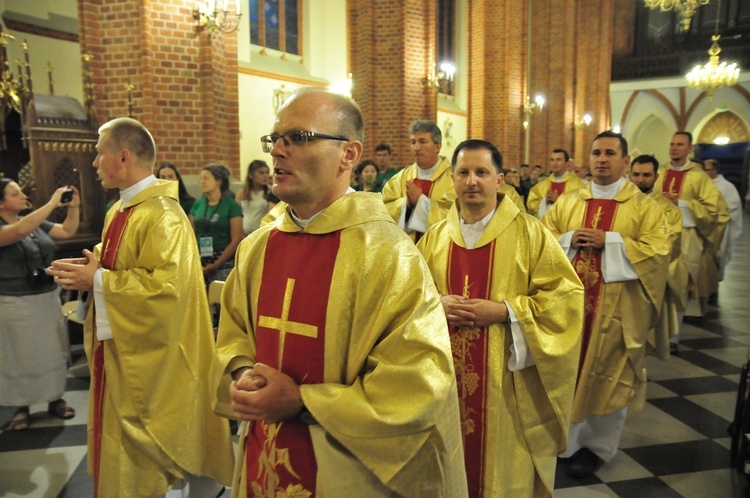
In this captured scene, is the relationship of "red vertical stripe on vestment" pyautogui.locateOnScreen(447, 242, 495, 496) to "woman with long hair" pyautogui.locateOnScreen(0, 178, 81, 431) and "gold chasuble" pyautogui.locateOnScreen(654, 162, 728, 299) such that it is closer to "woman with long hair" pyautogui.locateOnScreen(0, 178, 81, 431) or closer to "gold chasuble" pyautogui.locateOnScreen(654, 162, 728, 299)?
"woman with long hair" pyautogui.locateOnScreen(0, 178, 81, 431)

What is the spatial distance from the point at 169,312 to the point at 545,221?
266 centimetres

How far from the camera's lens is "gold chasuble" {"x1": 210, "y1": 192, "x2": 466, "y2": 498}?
4.94ft

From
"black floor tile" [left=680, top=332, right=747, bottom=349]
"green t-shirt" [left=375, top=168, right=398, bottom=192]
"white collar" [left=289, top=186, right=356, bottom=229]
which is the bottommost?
"black floor tile" [left=680, top=332, right=747, bottom=349]

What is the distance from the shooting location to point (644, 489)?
11.5 feet

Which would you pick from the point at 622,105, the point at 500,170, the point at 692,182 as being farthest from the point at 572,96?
the point at 500,170

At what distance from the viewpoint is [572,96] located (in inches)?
835

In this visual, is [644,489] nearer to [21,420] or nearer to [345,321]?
[345,321]

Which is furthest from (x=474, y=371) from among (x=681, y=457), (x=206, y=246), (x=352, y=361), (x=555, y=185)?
(x=555, y=185)

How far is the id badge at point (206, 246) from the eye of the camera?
5285 mm

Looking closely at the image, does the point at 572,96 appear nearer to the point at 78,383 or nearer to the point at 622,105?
the point at 622,105

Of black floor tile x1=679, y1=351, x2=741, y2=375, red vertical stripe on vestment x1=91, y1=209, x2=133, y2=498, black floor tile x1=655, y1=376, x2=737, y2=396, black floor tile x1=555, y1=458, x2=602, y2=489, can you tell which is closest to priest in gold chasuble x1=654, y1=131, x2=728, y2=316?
black floor tile x1=679, y1=351, x2=741, y2=375

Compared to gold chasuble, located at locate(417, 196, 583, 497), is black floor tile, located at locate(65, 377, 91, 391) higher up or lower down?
lower down

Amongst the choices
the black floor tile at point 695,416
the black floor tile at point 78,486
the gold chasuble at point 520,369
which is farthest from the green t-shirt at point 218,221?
the black floor tile at point 695,416

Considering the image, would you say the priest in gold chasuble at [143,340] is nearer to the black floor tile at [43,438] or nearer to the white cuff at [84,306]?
the white cuff at [84,306]
